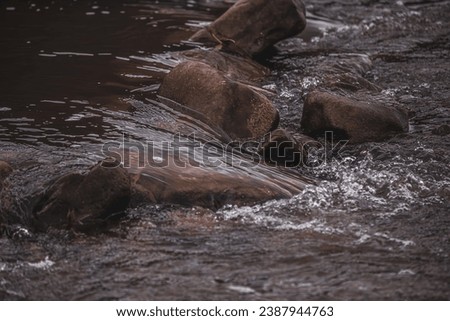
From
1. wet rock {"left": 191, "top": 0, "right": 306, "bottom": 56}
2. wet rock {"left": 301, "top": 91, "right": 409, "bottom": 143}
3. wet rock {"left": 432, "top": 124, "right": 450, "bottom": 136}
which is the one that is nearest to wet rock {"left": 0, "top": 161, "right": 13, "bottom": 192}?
wet rock {"left": 301, "top": 91, "right": 409, "bottom": 143}

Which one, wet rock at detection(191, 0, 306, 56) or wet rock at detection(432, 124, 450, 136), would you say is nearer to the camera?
wet rock at detection(432, 124, 450, 136)

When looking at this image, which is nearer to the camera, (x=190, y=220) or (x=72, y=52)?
(x=190, y=220)

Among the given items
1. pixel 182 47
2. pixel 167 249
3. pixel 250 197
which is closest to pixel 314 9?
pixel 182 47

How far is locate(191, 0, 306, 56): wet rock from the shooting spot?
338 inches

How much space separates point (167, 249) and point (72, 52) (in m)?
4.20

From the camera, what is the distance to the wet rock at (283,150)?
613cm

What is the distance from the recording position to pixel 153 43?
886 centimetres

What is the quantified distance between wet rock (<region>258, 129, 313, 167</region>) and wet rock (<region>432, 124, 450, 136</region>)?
1.43 m

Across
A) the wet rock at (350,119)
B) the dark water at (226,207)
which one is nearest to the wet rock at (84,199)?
the dark water at (226,207)

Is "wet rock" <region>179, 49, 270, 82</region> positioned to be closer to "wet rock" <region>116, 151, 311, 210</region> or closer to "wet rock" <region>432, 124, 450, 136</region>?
"wet rock" <region>432, 124, 450, 136</region>

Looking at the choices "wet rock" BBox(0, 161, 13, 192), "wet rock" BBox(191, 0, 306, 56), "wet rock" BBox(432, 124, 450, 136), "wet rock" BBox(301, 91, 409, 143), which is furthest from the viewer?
"wet rock" BBox(191, 0, 306, 56)

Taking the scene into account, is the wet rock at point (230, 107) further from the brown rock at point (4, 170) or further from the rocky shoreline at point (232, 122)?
the brown rock at point (4, 170)

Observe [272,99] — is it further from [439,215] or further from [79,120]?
[439,215]
